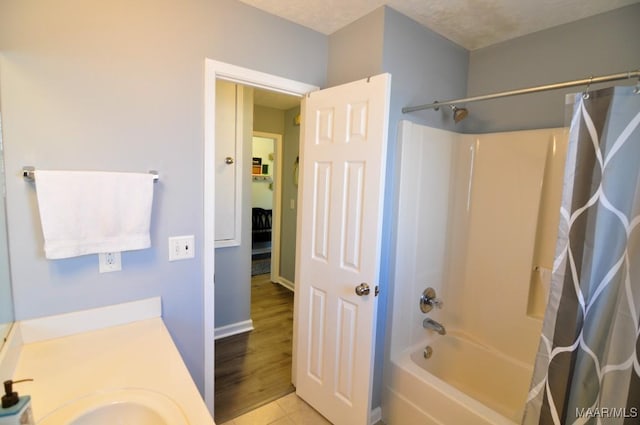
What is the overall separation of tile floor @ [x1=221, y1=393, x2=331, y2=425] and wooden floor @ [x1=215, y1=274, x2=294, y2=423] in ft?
0.17

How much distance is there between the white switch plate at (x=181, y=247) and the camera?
5.27 feet

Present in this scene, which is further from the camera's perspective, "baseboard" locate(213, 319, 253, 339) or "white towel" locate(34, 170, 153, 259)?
"baseboard" locate(213, 319, 253, 339)

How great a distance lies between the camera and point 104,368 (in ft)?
3.68

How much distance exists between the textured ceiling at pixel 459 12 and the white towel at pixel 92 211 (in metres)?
1.20

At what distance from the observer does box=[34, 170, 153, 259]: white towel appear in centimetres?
122

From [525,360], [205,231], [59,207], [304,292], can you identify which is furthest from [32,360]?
[525,360]

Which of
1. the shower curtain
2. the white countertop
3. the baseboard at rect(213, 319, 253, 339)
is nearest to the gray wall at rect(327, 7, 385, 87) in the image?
the shower curtain

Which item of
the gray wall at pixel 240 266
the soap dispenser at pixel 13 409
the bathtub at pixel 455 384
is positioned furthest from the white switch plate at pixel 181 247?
the bathtub at pixel 455 384

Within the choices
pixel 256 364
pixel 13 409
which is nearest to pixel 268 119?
pixel 256 364

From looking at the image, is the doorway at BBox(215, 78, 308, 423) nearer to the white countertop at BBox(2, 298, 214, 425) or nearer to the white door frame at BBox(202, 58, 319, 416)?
the white door frame at BBox(202, 58, 319, 416)

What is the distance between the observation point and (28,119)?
123cm

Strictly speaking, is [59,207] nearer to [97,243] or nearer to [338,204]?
[97,243]

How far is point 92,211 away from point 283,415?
1.67m

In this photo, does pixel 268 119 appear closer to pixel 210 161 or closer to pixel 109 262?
pixel 210 161
